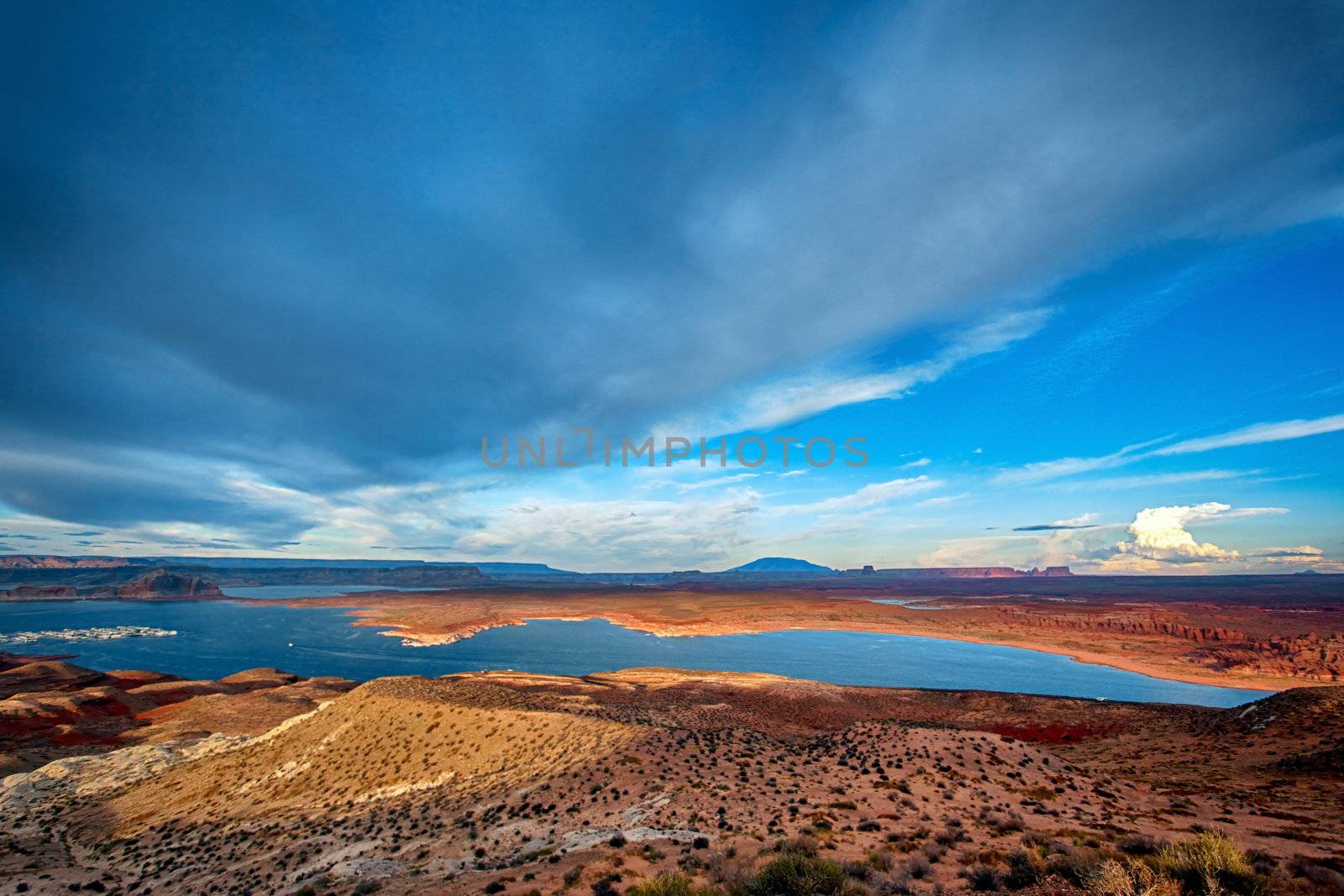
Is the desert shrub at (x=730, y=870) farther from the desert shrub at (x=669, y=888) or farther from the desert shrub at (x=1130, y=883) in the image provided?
the desert shrub at (x=1130, y=883)

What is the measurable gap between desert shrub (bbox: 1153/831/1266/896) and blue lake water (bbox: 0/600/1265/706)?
59320mm

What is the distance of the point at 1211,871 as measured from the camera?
9.62 metres

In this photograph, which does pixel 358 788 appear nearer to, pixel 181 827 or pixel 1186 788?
pixel 181 827

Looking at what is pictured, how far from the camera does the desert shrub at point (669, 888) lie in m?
10.2

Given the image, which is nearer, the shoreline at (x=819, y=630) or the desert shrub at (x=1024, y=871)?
the desert shrub at (x=1024, y=871)

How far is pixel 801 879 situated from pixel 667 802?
908 centimetres

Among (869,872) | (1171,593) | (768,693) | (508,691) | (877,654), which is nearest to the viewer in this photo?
(869,872)

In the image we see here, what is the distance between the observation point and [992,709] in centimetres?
4472

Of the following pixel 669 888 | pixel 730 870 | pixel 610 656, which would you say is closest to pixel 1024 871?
pixel 730 870

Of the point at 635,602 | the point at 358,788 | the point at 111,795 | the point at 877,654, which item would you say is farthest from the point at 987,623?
the point at 111,795

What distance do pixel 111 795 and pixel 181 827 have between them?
9395 mm

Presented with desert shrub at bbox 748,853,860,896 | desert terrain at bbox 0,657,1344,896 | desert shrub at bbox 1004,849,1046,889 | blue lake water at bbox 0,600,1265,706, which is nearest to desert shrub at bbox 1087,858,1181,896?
desert terrain at bbox 0,657,1344,896

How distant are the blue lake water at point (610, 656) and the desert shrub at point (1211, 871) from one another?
59320 mm

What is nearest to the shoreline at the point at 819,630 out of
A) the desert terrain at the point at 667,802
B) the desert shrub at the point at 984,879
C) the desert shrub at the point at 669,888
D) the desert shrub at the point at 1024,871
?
the desert terrain at the point at 667,802
